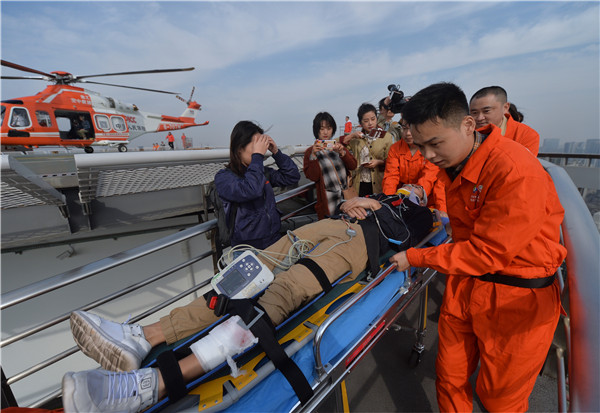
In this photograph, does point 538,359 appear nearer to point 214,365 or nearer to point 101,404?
point 214,365

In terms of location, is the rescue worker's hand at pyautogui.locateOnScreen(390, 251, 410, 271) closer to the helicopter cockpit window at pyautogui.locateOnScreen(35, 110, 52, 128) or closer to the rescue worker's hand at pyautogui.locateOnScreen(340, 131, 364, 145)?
the rescue worker's hand at pyautogui.locateOnScreen(340, 131, 364, 145)

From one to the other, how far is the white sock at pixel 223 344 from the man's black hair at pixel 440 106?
1.34 m

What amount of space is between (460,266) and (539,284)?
1.33ft

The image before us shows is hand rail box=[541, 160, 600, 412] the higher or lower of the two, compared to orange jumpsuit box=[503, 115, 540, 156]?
lower

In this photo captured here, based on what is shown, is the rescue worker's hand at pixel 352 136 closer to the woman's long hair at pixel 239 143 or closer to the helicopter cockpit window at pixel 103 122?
the woman's long hair at pixel 239 143

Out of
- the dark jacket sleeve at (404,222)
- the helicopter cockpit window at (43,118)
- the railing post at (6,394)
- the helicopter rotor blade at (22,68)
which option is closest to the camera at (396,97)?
the dark jacket sleeve at (404,222)

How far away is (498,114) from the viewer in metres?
2.42

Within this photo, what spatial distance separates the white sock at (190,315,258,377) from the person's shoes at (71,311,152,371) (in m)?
0.30

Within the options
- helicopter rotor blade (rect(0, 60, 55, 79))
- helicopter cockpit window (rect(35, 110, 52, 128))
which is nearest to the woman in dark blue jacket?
helicopter rotor blade (rect(0, 60, 55, 79))

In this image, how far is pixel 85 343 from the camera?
120cm

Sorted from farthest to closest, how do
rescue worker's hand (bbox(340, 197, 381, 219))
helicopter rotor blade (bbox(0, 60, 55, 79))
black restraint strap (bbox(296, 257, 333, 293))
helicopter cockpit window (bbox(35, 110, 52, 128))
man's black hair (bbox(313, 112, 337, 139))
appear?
helicopter cockpit window (bbox(35, 110, 52, 128))
helicopter rotor blade (bbox(0, 60, 55, 79))
man's black hair (bbox(313, 112, 337, 139))
rescue worker's hand (bbox(340, 197, 381, 219))
black restraint strap (bbox(296, 257, 333, 293))

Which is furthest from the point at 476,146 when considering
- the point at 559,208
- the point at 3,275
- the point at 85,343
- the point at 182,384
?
the point at 3,275

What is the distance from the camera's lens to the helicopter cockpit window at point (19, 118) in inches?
336

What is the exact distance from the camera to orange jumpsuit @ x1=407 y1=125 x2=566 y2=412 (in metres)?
1.12
